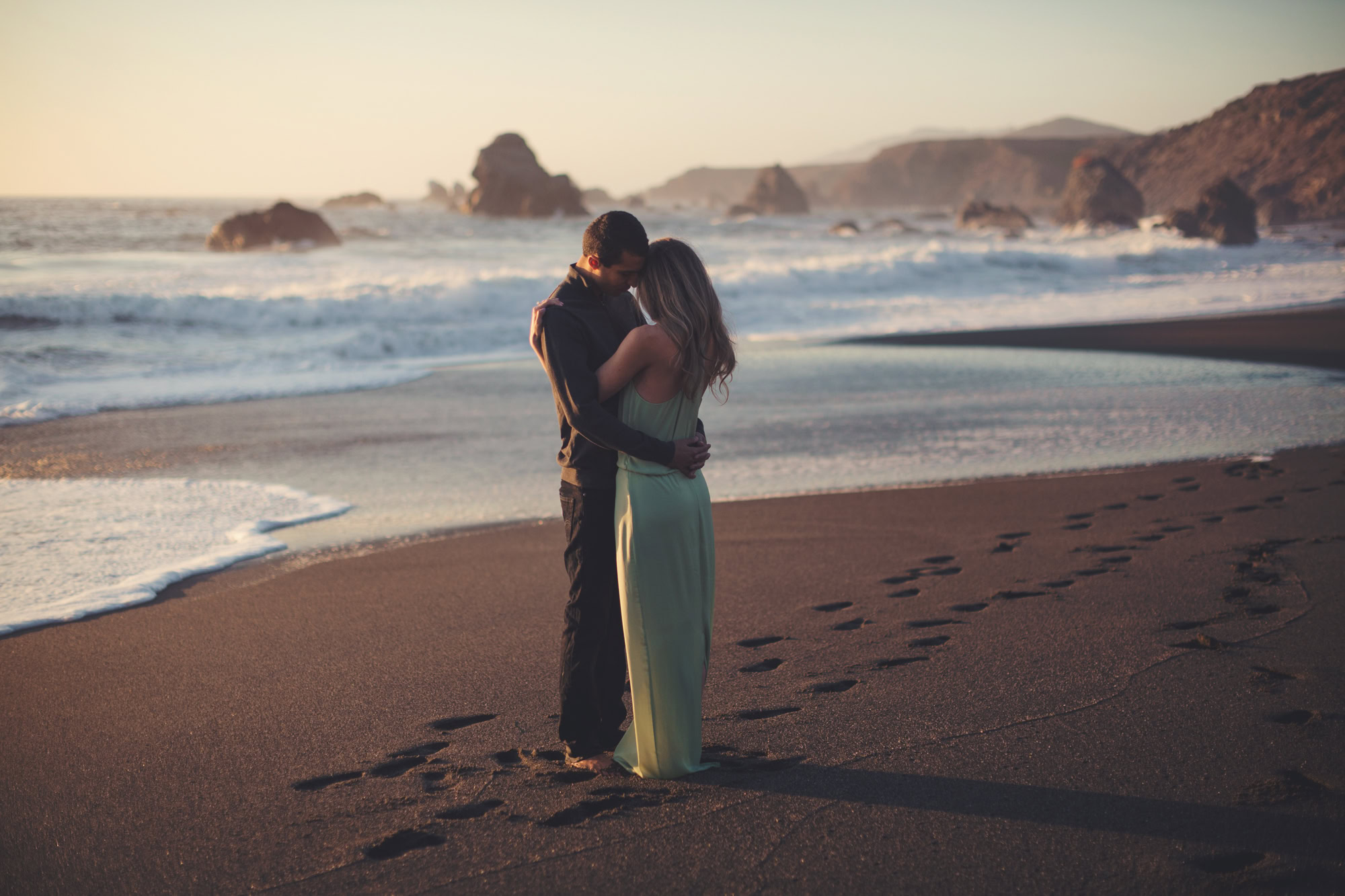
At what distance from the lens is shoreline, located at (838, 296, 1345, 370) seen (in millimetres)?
12711

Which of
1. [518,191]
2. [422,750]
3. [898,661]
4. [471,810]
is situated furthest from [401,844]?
[518,191]

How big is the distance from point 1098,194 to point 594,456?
3023 inches

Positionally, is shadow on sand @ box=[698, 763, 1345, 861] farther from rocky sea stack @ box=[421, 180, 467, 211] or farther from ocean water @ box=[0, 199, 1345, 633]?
rocky sea stack @ box=[421, 180, 467, 211]

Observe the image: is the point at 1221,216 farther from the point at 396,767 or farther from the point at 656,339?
the point at 396,767

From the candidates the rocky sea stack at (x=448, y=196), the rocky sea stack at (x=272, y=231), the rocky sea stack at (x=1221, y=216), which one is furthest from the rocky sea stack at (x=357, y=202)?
the rocky sea stack at (x=1221, y=216)

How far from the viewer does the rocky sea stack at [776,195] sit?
10219cm

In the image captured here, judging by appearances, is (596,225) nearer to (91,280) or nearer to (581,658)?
(581,658)

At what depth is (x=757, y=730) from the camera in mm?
3139

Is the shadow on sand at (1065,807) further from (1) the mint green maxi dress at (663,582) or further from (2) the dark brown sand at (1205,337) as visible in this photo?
(2) the dark brown sand at (1205,337)

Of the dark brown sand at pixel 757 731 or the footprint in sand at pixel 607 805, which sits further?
the footprint in sand at pixel 607 805

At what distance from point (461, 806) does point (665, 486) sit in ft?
3.63

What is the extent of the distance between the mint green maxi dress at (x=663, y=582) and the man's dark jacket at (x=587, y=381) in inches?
3.1

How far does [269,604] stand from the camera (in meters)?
4.54

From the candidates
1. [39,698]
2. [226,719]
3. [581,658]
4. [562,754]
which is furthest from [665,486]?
[39,698]
